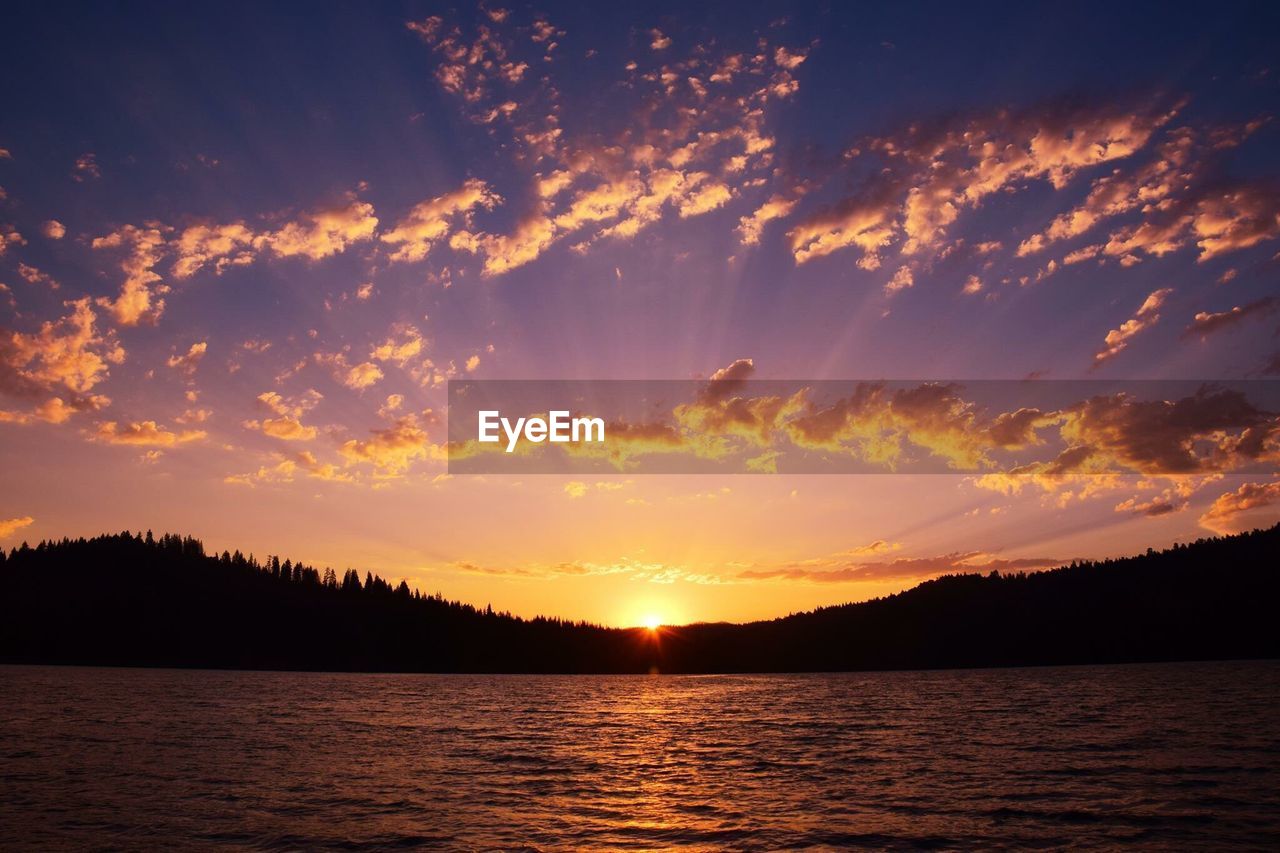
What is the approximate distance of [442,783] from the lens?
51.2 meters

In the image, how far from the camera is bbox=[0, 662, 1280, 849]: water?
35250mm

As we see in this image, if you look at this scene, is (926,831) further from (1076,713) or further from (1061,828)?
(1076,713)

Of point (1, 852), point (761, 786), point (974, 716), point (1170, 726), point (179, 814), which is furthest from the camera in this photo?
point (974, 716)

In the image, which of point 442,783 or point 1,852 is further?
point 442,783

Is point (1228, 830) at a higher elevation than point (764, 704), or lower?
higher

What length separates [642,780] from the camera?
52750 mm

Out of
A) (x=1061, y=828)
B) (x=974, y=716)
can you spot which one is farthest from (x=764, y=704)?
(x=1061, y=828)

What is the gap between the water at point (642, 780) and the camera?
35.2 metres

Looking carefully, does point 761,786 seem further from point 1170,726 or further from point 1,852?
point 1170,726

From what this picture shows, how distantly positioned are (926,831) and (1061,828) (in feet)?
20.6

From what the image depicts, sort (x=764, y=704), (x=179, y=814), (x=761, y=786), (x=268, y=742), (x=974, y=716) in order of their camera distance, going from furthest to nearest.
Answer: (x=764, y=704), (x=974, y=716), (x=268, y=742), (x=761, y=786), (x=179, y=814)

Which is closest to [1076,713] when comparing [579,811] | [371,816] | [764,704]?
[764,704]

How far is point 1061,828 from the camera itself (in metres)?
35.8

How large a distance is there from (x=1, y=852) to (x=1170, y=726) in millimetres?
98249
